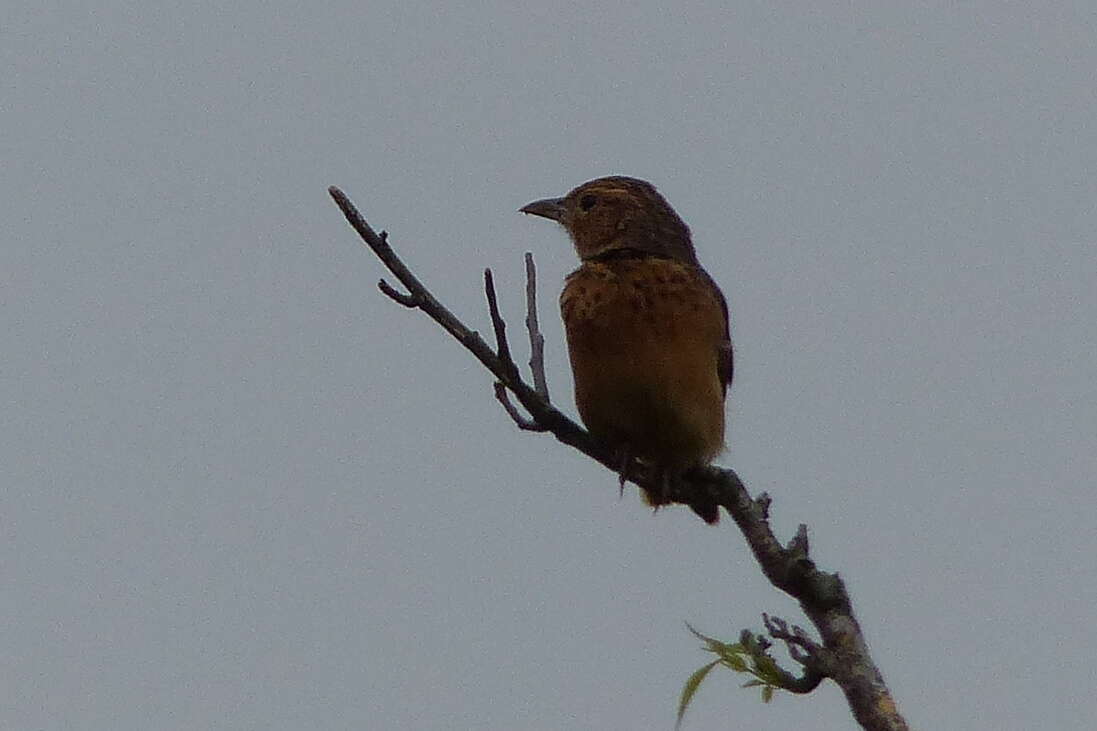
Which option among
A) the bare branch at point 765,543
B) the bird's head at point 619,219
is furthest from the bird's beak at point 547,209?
the bare branch at point 765,543

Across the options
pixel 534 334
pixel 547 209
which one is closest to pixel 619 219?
pixel 547 209

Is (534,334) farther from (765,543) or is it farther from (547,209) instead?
(547,209)

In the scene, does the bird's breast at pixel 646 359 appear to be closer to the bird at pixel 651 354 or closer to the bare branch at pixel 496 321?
the bird at pixel 651 354

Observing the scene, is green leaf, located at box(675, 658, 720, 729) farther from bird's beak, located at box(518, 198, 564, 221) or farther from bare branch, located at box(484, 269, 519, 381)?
bird's beak, located at box(518, 198, 564, 221)

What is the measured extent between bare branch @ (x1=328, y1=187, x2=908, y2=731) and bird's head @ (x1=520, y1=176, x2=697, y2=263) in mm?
2673

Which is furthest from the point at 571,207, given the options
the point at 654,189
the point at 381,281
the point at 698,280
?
the point at 381,281

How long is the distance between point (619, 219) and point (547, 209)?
23.2 inches

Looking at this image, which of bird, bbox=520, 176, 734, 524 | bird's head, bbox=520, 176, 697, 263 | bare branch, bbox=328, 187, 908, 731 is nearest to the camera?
bare branch, bbox=328, 187, 908, 731

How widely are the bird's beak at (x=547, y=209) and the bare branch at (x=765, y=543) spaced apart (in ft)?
10.9

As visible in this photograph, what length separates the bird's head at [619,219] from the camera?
27.8 feet

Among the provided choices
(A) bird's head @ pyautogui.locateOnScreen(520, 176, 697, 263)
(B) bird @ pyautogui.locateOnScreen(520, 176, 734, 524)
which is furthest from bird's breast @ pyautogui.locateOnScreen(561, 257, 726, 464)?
(A) bird's head @ pyautogui.locateOnScreen(520, 176, 697, 263)

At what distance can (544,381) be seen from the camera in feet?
17.2

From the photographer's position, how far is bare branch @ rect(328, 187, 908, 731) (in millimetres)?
3822

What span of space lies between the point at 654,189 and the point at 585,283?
4.57 feet
